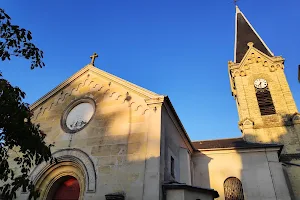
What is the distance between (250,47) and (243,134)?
1262cm

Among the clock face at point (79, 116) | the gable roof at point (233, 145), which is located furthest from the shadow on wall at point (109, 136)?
the gable roof at point (233, 145)

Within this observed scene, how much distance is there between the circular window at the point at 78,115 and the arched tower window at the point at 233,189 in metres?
9.57

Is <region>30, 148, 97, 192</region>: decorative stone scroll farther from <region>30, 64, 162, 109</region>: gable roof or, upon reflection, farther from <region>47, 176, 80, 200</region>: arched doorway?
<region>30, 64, 162, 109</region>: gable roof

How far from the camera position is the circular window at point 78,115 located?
12242 mm

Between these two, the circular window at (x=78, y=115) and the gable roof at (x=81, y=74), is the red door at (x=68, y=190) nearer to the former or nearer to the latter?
the circular window at (x=78, y=115)

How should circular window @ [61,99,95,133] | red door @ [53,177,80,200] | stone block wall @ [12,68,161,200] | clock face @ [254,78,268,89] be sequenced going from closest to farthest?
stone block wall @ [12,68,161,200]
red door @ [53,177,80,200]
circular window @ [61,99,95,133]
clock face @ [254,78,268,89]

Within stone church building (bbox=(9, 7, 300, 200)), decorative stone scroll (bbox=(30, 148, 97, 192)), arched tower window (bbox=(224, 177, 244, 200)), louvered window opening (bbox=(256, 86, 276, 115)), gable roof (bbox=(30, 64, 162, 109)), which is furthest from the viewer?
louvered window opening (bbox=(256, 86, 276, 115))

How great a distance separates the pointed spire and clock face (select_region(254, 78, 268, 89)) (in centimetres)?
420

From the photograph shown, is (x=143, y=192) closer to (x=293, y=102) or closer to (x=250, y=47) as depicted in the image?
(x=293, y=102)

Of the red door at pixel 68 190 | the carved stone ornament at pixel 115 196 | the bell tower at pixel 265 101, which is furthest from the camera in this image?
the bell tower at pixel 265 101

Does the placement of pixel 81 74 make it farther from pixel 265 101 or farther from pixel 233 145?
pixel 265 101

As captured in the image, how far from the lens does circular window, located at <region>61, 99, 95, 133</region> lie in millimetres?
12242

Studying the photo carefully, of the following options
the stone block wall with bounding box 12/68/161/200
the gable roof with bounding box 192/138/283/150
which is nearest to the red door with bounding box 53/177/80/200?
the stone block wall with bounding box 12/68/161/200

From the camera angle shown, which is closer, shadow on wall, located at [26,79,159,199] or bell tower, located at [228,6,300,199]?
shadow on wall, located at [26,79,159,199]
